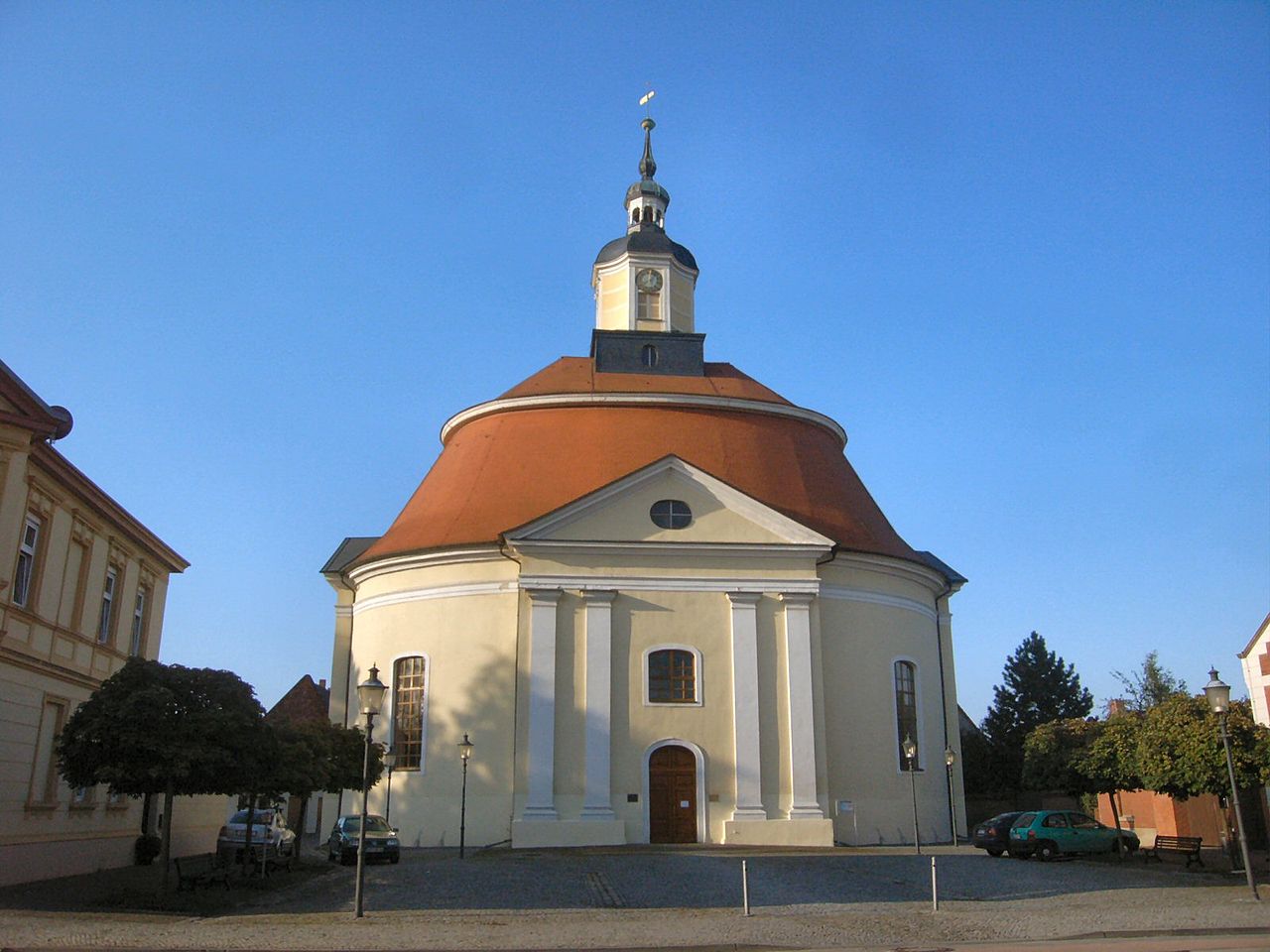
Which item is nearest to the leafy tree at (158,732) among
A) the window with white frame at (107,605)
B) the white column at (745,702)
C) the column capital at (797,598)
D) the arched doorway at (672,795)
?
the window with white frame at (107,605)

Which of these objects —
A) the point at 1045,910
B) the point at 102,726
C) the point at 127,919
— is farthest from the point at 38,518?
the point at 1045,910

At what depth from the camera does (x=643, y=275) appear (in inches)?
1571

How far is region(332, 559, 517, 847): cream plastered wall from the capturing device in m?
29.9

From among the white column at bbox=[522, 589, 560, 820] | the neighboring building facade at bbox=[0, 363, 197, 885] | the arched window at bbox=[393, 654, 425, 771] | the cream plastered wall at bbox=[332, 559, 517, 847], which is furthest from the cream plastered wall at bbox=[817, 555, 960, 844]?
the neighboring building facade at bbox=[0, 363, 197, 885]

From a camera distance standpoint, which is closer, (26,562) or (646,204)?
(26,562)

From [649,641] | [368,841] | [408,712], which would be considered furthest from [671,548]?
[368,841]

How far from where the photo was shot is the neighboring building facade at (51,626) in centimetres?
1892

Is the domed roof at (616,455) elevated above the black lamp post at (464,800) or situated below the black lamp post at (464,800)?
above

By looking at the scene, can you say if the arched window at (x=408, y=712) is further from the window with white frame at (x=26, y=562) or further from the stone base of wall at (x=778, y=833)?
the window with white frame at (x=26, y=562)

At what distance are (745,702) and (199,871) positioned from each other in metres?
13.5

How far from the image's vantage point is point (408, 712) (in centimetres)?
3175

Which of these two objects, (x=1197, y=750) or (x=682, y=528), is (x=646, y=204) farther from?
(x=1197, y=750)

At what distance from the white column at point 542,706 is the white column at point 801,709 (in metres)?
6.16

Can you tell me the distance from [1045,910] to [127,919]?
13.2m
